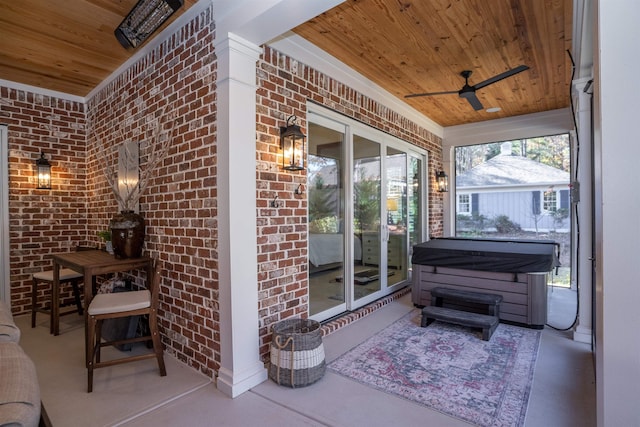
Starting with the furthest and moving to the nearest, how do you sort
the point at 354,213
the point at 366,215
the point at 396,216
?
the point at 396,216, the point at 366,215, the point at 354,213

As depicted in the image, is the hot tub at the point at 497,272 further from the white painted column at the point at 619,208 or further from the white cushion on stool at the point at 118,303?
the white cushion on stool at the point at 118,303

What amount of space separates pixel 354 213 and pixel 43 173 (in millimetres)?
3882

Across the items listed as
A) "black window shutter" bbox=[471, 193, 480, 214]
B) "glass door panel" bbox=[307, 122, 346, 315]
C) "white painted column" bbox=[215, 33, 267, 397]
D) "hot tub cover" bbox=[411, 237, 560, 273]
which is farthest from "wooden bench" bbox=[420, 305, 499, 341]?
"black window shutter" bbox=[471, 193, 480, 214]

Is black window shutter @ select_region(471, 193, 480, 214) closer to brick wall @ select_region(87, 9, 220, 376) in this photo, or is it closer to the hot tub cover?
the hot tub cover

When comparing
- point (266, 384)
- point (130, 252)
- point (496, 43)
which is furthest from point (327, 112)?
point (266, 384)

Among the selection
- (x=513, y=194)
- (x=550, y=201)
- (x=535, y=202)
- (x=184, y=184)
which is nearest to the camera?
(x=184, y=184)

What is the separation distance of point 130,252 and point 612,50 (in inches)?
138

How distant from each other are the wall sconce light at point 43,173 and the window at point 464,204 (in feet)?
21.9

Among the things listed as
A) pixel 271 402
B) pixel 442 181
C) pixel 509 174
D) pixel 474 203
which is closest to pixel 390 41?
pixel 271 402

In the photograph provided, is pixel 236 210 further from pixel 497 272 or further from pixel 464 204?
pixel 464 204

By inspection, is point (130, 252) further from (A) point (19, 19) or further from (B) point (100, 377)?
(A) point (19, 19)

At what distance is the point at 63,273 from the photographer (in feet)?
12.2

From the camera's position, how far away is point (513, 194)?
645 cm

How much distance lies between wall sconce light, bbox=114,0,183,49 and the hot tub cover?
3568 mm
